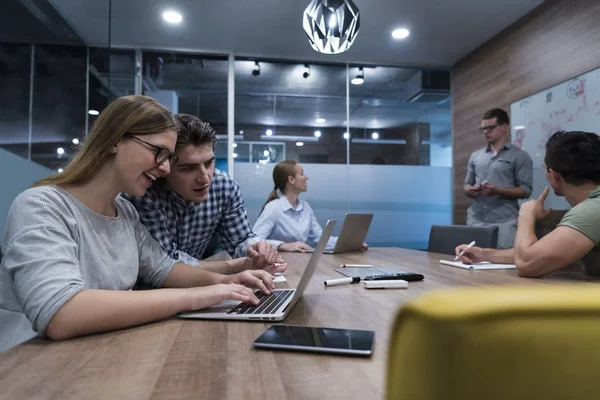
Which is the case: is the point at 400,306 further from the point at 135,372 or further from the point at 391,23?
the point at 391,23

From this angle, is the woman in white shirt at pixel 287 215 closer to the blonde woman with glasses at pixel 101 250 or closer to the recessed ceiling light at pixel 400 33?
the blonde woman with glasses at pixel 101 250

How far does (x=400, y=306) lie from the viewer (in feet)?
0.73

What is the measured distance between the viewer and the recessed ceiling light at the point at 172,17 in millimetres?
3881

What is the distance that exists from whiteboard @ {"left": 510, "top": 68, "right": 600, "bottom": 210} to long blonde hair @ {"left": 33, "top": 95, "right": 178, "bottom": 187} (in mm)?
3367

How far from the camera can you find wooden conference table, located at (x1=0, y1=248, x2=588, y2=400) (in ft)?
1.73

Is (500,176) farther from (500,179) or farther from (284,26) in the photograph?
(284,26)

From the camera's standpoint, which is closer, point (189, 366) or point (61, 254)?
point (189, 366)

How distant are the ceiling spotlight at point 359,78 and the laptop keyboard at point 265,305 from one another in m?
4.50

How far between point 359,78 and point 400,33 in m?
1.00

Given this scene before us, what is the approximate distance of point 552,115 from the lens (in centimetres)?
358

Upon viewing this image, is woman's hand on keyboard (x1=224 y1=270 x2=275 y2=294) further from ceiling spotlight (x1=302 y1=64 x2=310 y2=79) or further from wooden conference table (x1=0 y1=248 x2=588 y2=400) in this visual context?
ceiling spotlight (x1=302 y1=64 x2=310 y2=79)

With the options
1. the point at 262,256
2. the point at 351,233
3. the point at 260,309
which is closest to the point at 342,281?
the point at 262,256

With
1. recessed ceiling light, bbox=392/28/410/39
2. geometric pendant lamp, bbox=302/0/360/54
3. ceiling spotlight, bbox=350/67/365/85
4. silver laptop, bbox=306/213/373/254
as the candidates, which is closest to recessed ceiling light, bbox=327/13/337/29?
geometric pendant lamp, bbox=302/0/360/54

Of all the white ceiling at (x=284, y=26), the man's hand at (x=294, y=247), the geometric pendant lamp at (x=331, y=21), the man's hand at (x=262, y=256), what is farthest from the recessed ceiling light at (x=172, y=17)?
the man's hand at (x=262, y=256)
